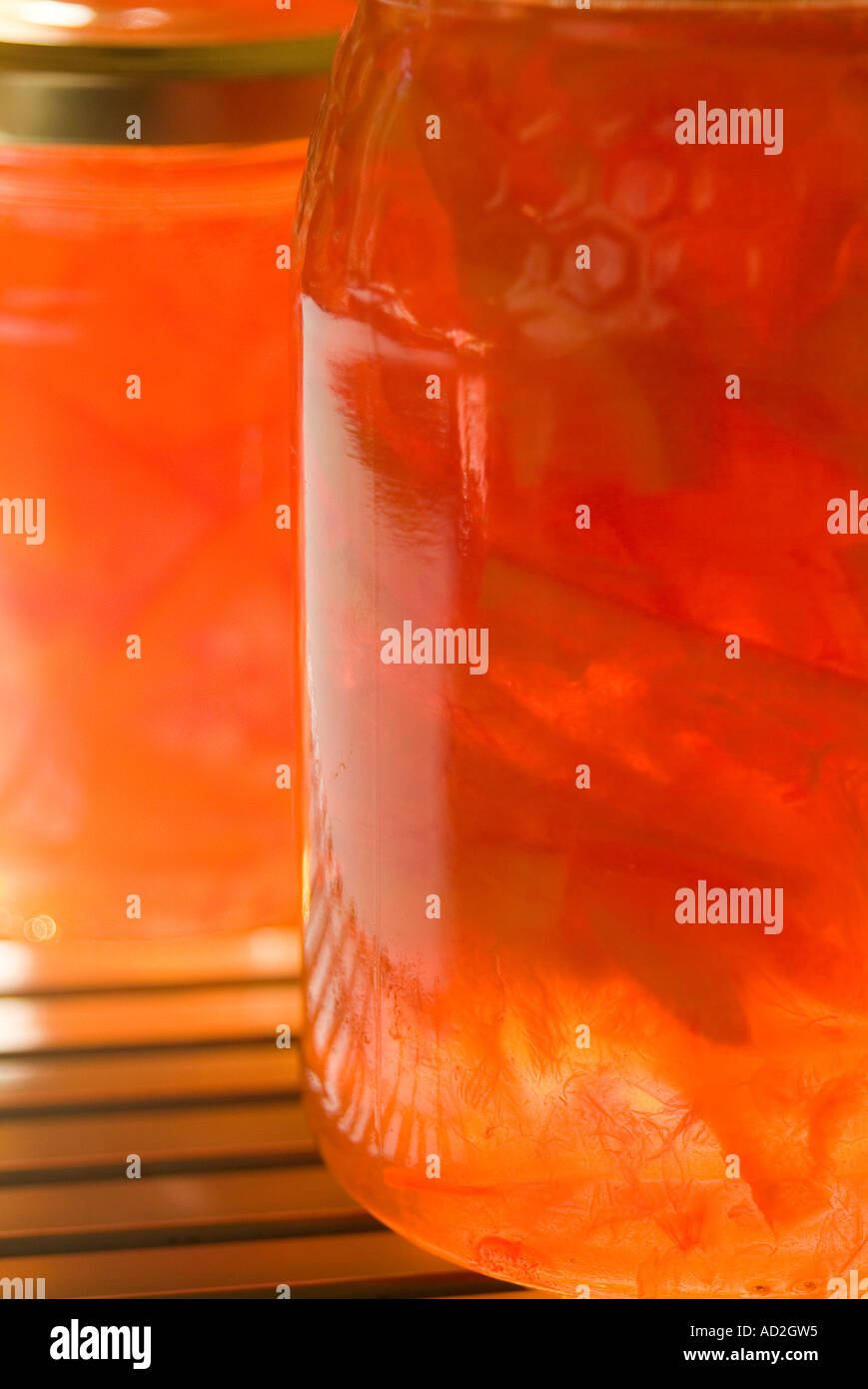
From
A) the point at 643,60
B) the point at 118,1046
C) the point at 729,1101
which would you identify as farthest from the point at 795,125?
the point at 118,1046

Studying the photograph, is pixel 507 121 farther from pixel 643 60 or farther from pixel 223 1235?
pixel 223 1235
